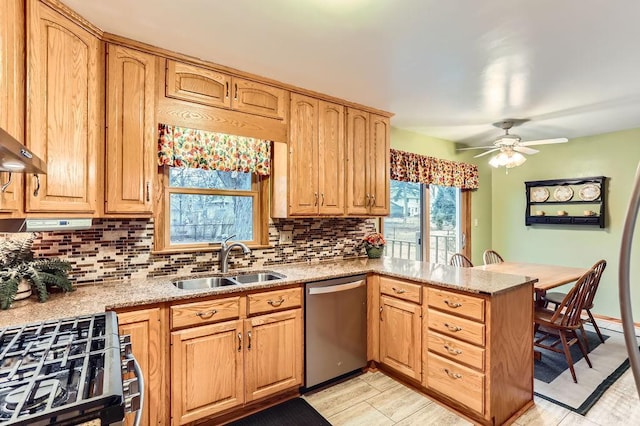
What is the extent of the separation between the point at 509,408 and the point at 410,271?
1061 millimetres

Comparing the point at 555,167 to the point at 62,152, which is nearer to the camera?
the point at 62,152

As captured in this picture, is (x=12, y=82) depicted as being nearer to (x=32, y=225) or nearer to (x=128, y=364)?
(x=32, y=225)

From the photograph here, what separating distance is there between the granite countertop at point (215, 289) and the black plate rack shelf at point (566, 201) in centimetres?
276

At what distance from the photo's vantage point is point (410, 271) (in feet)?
8.61

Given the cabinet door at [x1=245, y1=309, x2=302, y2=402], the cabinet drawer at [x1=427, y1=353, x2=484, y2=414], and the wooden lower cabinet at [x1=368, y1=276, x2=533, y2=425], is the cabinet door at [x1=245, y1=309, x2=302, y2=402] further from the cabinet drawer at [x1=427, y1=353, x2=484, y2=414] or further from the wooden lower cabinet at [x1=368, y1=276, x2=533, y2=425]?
the cabinet drawer at [x1=427, y1=353, x2=484, y2=414]

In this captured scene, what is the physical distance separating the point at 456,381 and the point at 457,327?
0.36 meters

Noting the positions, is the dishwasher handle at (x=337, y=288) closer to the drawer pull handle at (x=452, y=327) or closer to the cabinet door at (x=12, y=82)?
the drawer pull handle at (x=452, y=327)

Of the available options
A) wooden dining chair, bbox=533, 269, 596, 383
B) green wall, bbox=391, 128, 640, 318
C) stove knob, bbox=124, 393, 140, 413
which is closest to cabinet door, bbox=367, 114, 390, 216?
green wall, bbox=391, 128, 640, 318

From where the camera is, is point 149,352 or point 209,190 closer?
point 149,352

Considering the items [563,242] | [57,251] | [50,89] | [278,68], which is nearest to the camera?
[50,89]

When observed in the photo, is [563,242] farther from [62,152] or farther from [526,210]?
[62,152]

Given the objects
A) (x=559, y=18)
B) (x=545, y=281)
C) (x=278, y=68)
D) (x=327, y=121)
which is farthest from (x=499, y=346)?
(x=278, y=68)

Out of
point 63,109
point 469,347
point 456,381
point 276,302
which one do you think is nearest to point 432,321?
point 469,347

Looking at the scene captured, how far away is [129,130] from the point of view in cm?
205
